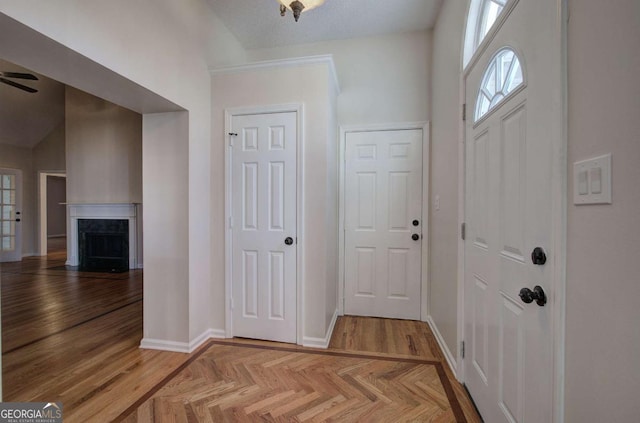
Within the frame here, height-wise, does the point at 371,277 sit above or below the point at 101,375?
above

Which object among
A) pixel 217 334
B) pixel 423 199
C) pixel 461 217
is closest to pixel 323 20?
pixel 423 199

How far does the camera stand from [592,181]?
0.76 m

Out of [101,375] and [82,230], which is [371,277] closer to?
[101,375]

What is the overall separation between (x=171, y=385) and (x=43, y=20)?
7.29ft

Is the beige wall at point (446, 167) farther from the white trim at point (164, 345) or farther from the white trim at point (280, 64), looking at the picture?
the white trim at point (164, 345)

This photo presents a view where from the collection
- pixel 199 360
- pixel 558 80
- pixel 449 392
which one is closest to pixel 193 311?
pixel 199 360

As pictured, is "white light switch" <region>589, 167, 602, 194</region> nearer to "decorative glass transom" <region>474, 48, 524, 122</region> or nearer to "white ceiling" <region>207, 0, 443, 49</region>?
"decorative glass transom" <region>474, 48, 524, 122</region>

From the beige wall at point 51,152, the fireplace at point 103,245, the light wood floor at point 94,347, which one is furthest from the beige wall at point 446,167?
the beige wall at point 51,152

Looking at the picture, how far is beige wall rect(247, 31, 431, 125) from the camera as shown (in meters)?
2.85

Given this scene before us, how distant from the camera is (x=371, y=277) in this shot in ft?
9.85

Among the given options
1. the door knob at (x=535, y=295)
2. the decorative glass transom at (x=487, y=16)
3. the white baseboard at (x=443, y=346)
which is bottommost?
the white baseboard at (x=443, y=346)

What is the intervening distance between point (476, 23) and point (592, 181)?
1.58m

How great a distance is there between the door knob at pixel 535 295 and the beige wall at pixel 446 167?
88 cm

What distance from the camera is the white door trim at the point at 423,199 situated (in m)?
2.82
